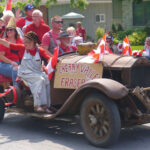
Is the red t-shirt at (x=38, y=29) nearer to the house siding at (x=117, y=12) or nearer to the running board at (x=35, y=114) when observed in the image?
the running board at (x=35, y=114)

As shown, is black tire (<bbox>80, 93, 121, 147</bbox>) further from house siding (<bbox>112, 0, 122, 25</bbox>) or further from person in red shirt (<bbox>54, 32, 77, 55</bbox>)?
house siding (<bbox>112, 0, 122, 25</bbox>)

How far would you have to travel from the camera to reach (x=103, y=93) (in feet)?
20.0

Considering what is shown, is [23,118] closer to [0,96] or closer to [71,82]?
[0,96]

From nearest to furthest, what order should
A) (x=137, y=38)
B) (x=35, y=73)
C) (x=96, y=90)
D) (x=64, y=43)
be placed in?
(x=96, y=90) → (x=35, y=73) → (x=64, y=43) → (x=137, y=38)

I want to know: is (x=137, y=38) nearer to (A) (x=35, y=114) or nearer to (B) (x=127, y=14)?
(B) (x=127, y=14)

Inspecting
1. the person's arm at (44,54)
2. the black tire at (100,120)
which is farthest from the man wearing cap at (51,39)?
the black tire at (100,120)

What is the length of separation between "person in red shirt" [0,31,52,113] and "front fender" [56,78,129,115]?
23.5 inches

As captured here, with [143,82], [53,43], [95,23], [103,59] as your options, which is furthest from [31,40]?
[95,23]

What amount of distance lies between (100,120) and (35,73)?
167 centimetres

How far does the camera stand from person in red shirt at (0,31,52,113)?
7.08 m

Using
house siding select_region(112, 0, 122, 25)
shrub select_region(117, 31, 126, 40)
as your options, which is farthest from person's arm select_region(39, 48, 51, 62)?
house siding select_region(112, 0, 122, 25)

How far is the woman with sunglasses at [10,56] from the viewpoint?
7.79 metres

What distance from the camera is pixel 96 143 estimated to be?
20.1 feet

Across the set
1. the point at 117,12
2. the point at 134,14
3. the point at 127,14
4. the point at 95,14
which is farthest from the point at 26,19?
the point at 95,14
